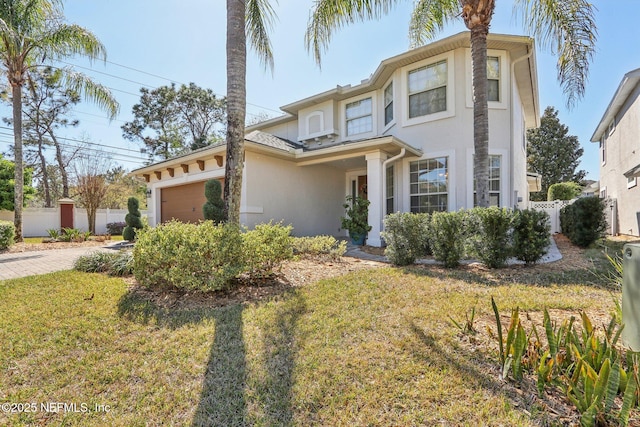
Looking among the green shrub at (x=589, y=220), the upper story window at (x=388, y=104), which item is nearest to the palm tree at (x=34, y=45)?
the upper story window at (x=388, y=104)

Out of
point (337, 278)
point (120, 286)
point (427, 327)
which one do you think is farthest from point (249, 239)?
→ point (427, 327)

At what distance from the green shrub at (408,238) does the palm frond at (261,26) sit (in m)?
5.29

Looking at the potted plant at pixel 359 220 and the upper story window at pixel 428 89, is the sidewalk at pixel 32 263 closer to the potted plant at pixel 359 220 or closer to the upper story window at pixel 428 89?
the potted plant at pixel 359 220

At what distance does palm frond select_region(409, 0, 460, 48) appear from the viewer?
8.12m

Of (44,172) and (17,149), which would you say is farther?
(44,172)

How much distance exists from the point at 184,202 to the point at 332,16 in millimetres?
8688

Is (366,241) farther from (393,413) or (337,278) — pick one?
(393,413)

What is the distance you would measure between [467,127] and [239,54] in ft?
21.4

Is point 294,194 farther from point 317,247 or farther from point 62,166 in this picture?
point 62,166

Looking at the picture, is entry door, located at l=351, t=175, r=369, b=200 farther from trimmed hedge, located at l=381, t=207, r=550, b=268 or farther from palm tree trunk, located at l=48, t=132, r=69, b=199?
palm tree trunk, located at l=48, t=132, r=69, b=199

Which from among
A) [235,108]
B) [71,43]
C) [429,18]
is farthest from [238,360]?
[71,43]

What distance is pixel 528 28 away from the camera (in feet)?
22.8

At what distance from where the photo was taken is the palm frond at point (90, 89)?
11242mm

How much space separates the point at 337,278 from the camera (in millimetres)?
5301
